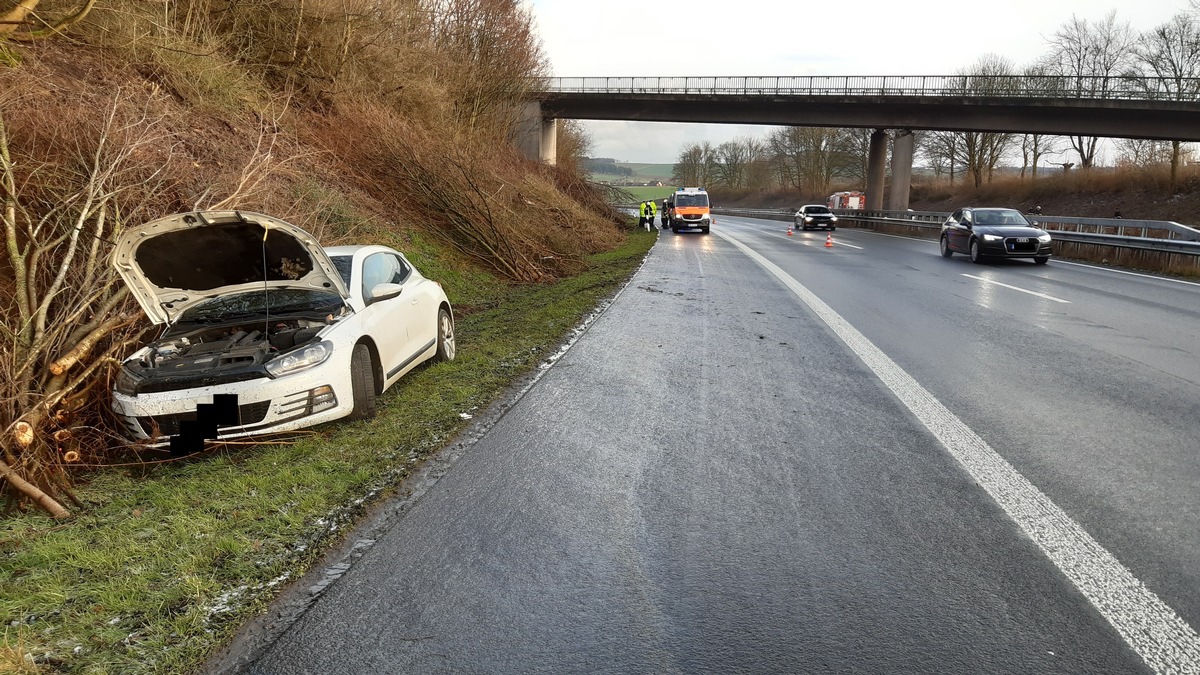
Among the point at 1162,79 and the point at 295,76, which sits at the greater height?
the point at 1162,79

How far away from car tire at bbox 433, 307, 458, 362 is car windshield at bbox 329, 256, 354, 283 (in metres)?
1.34

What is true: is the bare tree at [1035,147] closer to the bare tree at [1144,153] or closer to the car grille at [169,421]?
the bare tree at [1144,153]

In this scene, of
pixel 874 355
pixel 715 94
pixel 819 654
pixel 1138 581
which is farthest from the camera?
pixel 715 94

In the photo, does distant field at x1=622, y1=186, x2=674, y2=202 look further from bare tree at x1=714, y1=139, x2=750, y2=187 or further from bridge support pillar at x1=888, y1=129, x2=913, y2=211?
bare tree at x1=714, y1=139, x2=750, y2=187

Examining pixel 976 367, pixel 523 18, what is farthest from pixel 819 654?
Answer: pixel 523 18

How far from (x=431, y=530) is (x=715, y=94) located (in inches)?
1786

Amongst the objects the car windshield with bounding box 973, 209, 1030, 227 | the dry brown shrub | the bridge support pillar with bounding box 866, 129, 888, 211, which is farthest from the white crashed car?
the bridge support pillar with bounding box 866, 129, 888, 211

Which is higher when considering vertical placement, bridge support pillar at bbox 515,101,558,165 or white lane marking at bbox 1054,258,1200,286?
bridge support pillar at bbox 515,101,558,165

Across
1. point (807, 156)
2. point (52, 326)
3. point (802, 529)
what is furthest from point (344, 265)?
point (807, 156)

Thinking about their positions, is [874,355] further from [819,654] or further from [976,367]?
[819,654]

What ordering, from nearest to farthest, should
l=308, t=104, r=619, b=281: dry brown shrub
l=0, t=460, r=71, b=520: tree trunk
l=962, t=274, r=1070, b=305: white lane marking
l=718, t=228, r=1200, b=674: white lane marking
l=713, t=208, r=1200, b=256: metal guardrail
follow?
l=718, t=228, r=1200, b=674: white lane marking
l=0, t=460, r=71, b=520: tree trunk
l=962, t=274, r=1070, b=305: white lane marking
l=308, t=104, r=619, b=281: dry brown shrub
l=713, t=208, r=1200, b=256: metal guardrail

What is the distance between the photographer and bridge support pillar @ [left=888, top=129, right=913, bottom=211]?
49.5m

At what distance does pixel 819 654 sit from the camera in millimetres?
2740

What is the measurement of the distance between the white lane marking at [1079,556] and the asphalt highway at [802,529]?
0.01m
